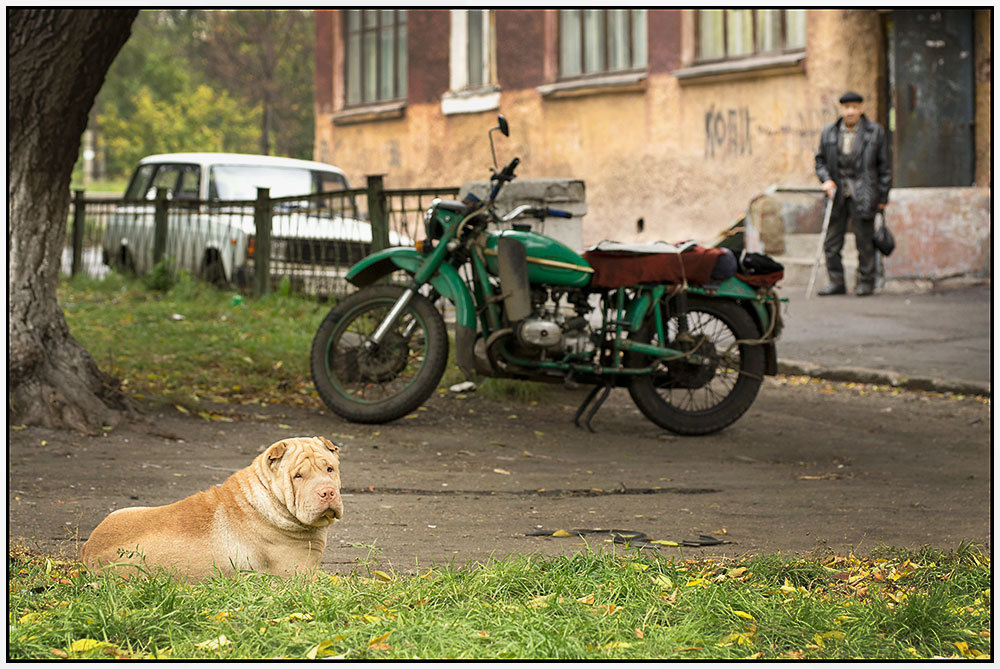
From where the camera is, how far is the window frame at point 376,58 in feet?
69.9

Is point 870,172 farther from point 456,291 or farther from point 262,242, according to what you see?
point 456,291

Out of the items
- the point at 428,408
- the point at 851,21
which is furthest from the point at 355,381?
the point at 851,21

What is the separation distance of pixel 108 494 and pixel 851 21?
1268 centimetres

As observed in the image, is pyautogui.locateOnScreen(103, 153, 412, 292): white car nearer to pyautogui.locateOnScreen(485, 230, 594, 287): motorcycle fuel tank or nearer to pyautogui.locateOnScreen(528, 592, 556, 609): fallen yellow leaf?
pyautogui.locateOnScreen(485, 230, 594, 287): motorcycle fuel tank

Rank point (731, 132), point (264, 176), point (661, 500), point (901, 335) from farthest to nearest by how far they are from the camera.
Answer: point (731, 132) → point (264, 176) → point (901, 335) → point (661, 500)

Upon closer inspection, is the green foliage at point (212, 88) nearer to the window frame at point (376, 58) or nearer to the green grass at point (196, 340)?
the window frame at point (376, 58)

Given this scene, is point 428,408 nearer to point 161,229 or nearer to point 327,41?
point 161,229

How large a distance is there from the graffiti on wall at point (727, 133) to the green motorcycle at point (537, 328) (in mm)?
10015

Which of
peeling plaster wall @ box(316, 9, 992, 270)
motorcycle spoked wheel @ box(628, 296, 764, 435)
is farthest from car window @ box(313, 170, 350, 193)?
motorcycle spoked wheel @ box(628, 296, 764, 435)

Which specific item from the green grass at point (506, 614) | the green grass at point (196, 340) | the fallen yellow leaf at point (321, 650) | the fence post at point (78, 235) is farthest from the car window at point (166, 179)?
the fallen yellow leaf at point (321, 650)

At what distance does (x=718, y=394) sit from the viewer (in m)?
6.71

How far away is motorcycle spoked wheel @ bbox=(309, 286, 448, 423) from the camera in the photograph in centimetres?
642

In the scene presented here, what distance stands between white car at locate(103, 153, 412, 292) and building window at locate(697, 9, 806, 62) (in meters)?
5.84

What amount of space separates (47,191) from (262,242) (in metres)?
6.41
